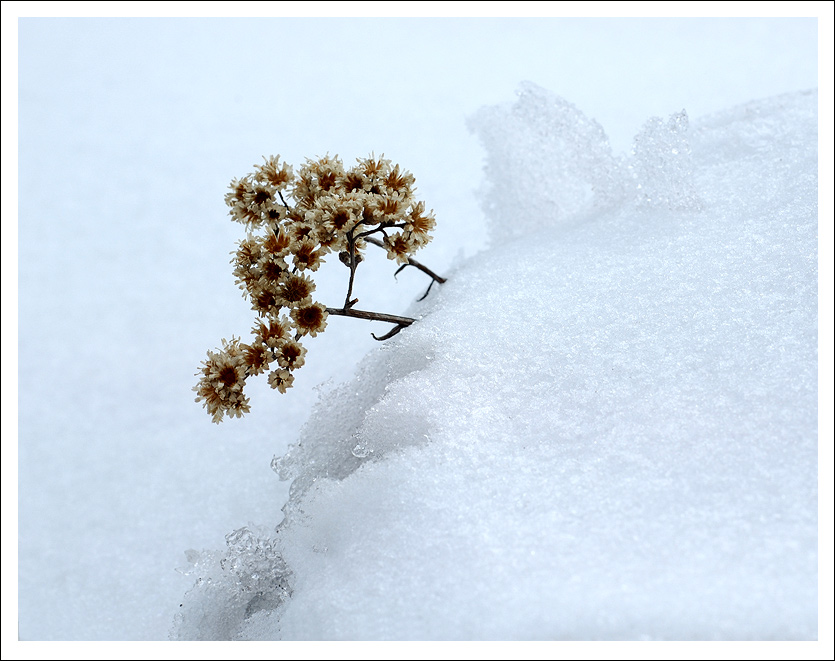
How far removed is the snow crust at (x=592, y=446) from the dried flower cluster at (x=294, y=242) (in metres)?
0.11

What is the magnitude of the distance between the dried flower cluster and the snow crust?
0.11m

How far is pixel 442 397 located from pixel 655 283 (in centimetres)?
27

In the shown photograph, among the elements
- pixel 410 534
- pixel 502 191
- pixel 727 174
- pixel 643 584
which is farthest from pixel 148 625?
pixel 727 174

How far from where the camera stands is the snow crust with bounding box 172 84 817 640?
0.58 meters

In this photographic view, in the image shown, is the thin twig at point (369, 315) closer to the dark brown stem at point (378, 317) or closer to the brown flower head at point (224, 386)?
the dark brown stem at point (378, 317)

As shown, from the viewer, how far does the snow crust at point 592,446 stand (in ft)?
1.90

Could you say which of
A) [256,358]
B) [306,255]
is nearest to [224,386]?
[256,358]

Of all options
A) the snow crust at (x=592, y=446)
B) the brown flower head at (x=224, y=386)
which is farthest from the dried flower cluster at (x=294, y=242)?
the snow crust at (x=592, y=446)

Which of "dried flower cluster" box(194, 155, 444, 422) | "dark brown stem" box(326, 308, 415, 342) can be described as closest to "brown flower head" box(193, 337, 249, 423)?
"dried flower cluster" box(194, 155, 444, 422)

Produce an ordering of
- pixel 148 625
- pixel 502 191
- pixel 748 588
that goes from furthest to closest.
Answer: pixel 502 191, pixel 148 625, pixel 748 588

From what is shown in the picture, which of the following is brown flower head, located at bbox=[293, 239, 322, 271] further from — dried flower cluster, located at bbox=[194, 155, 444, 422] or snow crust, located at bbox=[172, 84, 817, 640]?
snow crust, located at bbox=[172, 84, 817, 640]

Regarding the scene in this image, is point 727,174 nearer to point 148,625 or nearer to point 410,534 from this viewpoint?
point 410,534

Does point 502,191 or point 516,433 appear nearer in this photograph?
point 516,433

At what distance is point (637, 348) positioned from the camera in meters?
0.78
